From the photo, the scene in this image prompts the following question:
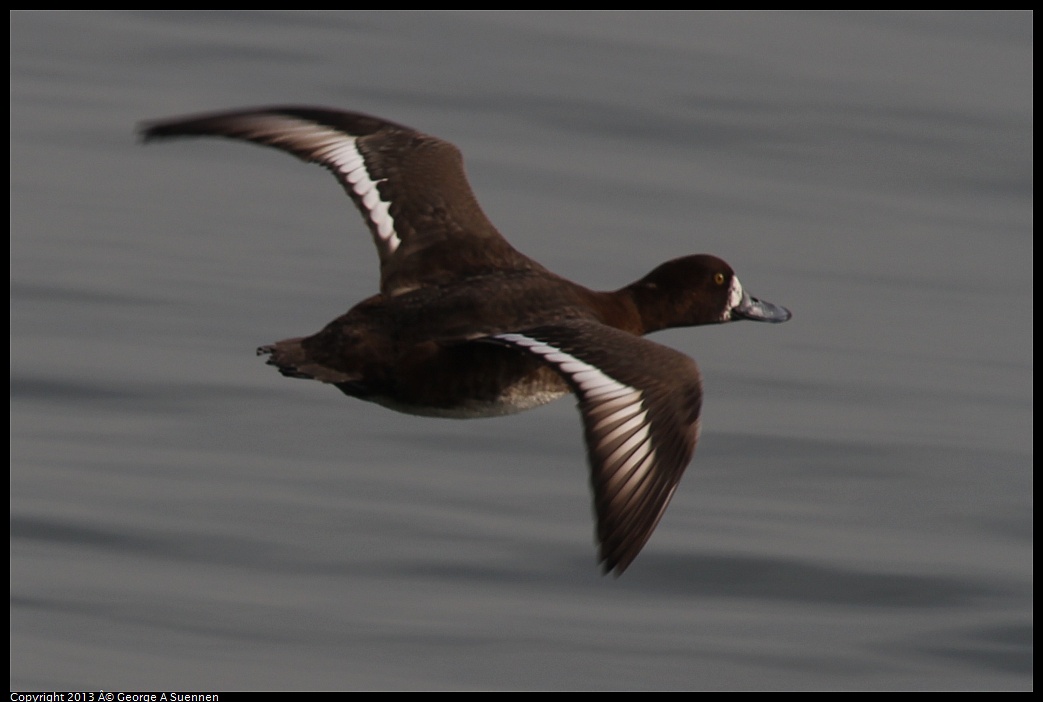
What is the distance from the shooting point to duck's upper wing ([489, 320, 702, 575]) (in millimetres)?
5887

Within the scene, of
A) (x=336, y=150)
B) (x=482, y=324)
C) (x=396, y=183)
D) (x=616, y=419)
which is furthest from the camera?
(x=336, y=150)

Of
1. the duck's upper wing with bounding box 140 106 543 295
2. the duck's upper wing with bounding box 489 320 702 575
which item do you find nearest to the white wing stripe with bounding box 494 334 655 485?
the duck's upper wing with bounding box 489 320 702 575

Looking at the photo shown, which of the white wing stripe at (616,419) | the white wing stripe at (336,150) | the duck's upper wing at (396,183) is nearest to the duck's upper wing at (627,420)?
the white wing stripe at (616,419)

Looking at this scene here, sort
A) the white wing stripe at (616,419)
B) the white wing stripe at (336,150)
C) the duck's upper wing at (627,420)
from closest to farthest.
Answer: the duck's upper wing at (627,420)
the white wing stripe at (616,419)
the white wing stripe at (336,150)

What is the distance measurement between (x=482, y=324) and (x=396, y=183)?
114cm

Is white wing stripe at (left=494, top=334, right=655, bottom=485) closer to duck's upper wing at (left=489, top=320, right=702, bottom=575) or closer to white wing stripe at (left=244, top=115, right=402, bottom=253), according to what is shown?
duck's upper wing at (left=489, top=320, right=702, bottom=575)

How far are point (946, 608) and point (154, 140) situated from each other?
11.9ft

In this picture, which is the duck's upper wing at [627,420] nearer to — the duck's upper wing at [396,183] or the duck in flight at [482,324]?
the duck in flight at [482,324]

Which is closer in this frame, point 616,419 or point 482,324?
point 616,419

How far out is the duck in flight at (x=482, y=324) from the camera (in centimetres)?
607

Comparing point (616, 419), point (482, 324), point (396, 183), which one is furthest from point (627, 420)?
point (396, 183)

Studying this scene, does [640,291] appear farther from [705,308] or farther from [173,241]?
[173,241]

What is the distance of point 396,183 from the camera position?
766cm

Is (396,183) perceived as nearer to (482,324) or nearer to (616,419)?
(482,324)
